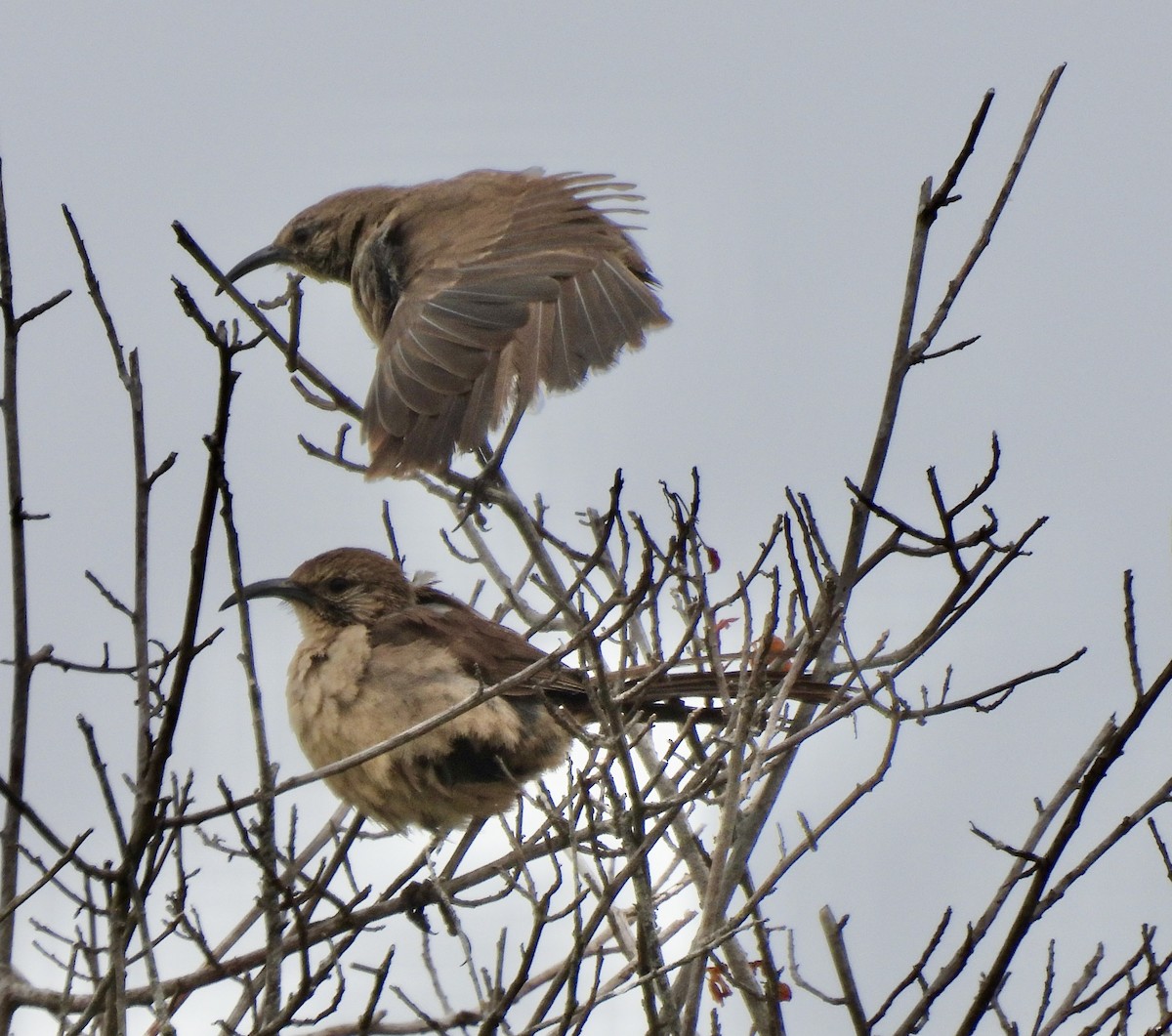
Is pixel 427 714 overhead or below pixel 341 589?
below

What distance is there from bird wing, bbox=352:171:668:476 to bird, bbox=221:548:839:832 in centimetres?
87

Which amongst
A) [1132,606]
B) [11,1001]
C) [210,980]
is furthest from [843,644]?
[11,1001]

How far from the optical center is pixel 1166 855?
3.72 meters

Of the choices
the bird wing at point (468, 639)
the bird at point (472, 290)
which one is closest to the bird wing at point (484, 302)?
the bird at point (472, 290)

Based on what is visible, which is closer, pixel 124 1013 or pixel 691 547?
pixel 124 1013

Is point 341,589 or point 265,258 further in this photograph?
point 265,258

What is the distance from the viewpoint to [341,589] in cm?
532

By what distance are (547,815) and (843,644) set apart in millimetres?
967

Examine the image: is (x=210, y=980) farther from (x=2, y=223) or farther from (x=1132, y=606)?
(x=1132, y=606)

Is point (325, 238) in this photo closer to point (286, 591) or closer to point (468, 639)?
point (286, 591)

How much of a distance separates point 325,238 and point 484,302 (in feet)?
8.29

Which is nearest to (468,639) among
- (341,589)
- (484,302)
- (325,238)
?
(341,589)

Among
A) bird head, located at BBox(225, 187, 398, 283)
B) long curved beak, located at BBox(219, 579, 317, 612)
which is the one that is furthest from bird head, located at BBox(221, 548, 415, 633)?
bird head, located at BBox(225, 187, 398, 283)

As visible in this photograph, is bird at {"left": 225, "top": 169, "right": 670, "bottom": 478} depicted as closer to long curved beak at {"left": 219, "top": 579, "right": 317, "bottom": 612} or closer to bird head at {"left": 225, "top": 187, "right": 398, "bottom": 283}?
bird head at {"left": 225, "top": 187, "right": 398, "bottom": 283}
